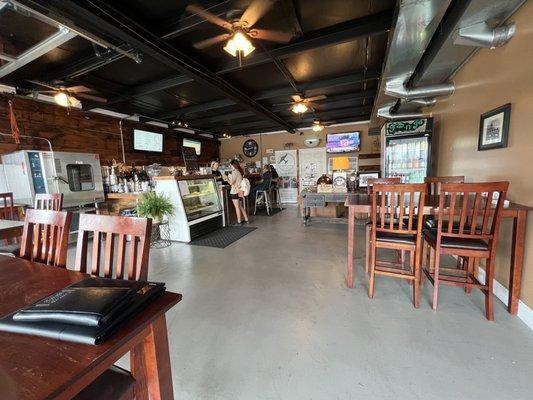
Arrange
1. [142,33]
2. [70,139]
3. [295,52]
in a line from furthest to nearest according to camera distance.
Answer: [70,139], [295,52], [142,33]

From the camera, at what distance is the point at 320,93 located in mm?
4953

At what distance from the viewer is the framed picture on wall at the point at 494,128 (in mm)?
2162

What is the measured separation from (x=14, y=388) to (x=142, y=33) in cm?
306

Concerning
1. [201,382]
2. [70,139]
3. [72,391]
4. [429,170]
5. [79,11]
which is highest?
[79,11]

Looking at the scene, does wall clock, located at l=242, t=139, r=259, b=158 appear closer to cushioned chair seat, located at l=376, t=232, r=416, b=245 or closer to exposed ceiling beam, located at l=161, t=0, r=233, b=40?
exposed ceiling beam, located at l=161, t=0, r=233, b=40

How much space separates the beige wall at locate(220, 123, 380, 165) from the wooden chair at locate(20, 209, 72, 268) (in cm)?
762

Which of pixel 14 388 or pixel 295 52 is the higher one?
pixel 295 52

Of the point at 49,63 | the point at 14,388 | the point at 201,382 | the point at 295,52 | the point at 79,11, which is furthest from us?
the point at 49,63

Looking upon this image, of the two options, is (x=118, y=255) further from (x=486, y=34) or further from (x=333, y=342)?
(x=486, y=34)

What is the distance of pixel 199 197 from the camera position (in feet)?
15.4

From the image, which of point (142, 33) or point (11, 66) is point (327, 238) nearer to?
point (142, 33)

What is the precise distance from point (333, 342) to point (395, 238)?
109cm

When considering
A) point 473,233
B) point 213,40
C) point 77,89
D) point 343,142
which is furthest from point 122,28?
point 343,142

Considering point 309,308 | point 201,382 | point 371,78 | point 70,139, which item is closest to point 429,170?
point 371,78
